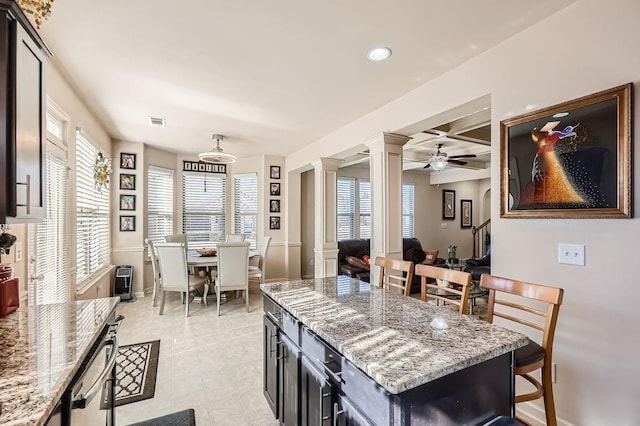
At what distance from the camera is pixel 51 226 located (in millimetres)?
2723

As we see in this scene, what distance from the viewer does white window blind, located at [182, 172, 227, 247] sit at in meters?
6.15

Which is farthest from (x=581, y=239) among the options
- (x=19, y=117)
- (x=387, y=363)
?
(x=19, y=117)

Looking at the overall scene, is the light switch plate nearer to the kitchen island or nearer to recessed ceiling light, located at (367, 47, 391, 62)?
the kitchen island

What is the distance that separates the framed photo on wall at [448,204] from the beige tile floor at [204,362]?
596 cm

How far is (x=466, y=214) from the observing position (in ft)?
28.7

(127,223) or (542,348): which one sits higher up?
(127,223)

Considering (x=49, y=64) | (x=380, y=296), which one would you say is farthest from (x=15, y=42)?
(x=380, y=296)

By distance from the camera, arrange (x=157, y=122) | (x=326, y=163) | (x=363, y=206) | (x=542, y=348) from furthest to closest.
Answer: (x=363, y=206)
(x=326, y=163)
(x=157, y=122)
(x=542, y=348)

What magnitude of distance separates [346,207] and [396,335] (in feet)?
19.8

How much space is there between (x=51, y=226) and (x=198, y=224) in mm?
3531

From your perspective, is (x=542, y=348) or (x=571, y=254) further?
(x=571, y=254)

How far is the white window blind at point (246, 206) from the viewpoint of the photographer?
6.48m

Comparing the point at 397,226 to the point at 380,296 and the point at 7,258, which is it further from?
the point at 7,258

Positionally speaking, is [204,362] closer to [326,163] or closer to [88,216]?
[88,216]
